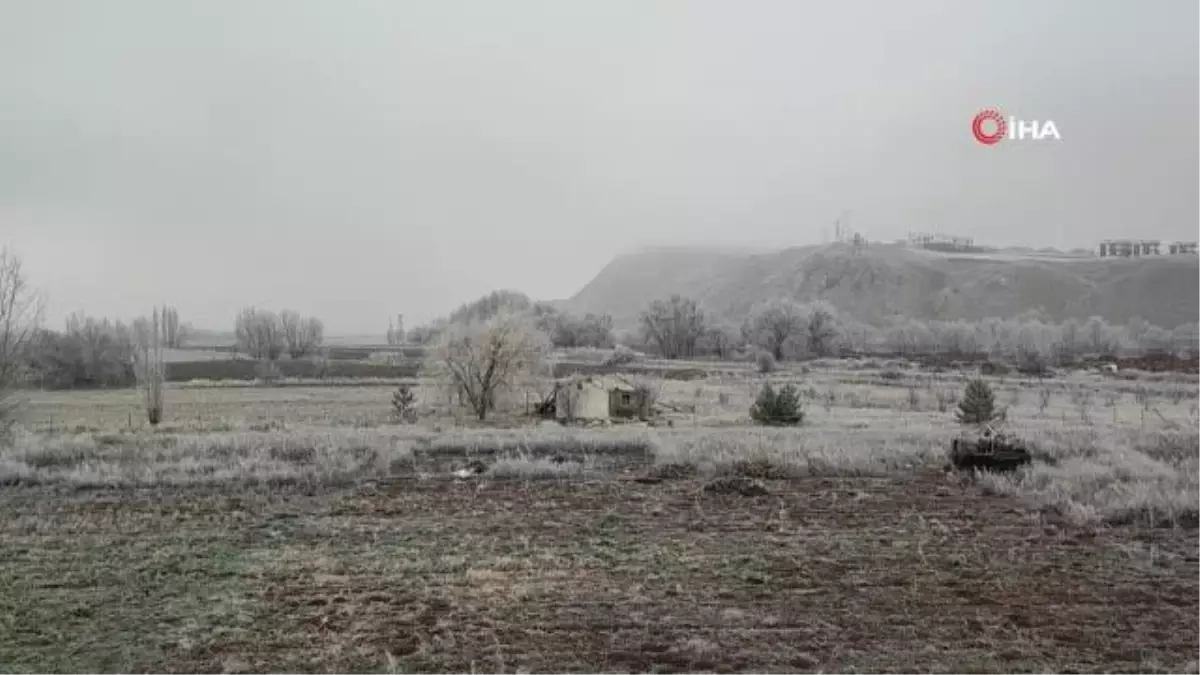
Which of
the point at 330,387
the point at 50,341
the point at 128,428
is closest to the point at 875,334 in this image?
the point at 330,387

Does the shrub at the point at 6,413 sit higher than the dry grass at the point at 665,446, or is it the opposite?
the shrub at the point at 6,413

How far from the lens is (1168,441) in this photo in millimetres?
20500

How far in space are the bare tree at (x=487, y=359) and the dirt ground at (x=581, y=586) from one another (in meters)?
17.1

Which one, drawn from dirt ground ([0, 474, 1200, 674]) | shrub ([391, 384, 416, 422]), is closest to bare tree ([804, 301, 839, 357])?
shrub ([391, 384, 416, 422])

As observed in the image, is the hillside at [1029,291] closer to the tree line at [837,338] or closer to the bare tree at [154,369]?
the tree line at [837,338]

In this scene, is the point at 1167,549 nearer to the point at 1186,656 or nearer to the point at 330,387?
the point at 1186,656

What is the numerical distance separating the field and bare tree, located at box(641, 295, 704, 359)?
219 feet

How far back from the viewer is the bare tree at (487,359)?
32.4 metres

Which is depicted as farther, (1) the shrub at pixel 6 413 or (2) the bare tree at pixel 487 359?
(2) the bare tree at pixel 487 359

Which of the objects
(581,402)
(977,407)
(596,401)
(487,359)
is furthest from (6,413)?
(977,407)

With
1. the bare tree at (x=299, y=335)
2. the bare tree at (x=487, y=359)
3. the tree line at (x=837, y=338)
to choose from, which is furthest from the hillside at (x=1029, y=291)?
the bare tree at (x=487, y=359)

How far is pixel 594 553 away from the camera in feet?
36.6

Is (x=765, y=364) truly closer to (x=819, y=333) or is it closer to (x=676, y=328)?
(x=819, y=333)

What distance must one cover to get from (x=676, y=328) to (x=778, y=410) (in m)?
63.4
